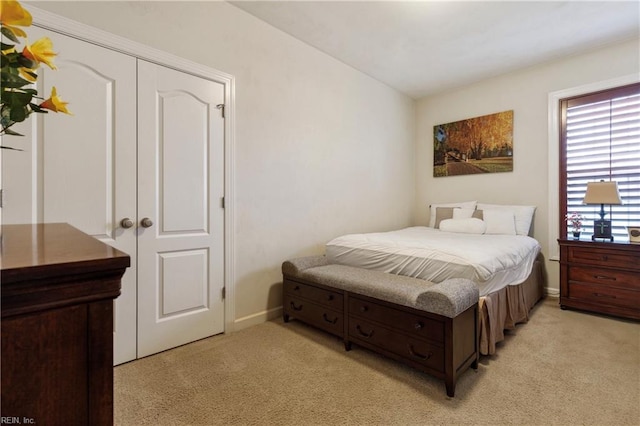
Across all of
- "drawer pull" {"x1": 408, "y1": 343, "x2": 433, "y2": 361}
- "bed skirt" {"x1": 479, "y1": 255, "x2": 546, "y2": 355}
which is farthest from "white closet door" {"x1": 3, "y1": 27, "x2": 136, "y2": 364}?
"bed skirt" {"x1": 479, "y1": 255, "x2": 546, "y2": 355}

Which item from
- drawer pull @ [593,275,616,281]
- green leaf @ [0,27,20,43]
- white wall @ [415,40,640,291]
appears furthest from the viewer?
white wall @ [415,40,640,291]

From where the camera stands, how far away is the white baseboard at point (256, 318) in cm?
259

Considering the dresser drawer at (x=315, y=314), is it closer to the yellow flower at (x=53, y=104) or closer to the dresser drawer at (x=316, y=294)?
the dresser drawer at (x=316, y=294)

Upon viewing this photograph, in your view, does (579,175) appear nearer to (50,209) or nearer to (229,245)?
(229,245)

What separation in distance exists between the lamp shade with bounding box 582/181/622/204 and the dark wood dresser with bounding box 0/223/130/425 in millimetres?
3858

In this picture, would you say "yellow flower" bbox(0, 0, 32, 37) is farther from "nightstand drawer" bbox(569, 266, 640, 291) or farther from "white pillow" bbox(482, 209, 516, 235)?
"nightstand drawer" bbox(569, 266, 640, 291)

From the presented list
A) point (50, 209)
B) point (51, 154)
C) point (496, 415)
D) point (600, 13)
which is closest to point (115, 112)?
point (51, 154)

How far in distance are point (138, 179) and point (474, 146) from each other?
4.00 meters

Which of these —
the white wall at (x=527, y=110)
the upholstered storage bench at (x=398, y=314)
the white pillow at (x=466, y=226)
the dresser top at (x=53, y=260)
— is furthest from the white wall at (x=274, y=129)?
the dresser top at (x=53, y=260)

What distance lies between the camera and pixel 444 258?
2.16 meters

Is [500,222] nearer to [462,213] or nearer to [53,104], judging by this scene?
[462,213]

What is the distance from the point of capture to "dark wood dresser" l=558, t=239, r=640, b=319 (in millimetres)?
2717

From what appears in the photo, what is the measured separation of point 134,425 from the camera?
58.0 inches

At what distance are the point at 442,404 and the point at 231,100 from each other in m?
2.57
